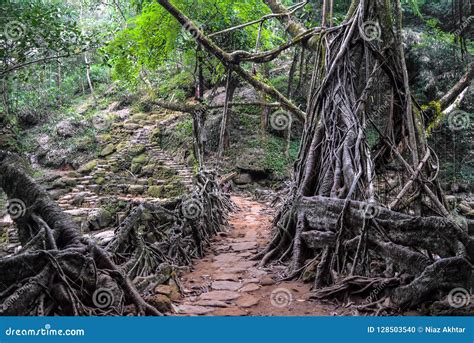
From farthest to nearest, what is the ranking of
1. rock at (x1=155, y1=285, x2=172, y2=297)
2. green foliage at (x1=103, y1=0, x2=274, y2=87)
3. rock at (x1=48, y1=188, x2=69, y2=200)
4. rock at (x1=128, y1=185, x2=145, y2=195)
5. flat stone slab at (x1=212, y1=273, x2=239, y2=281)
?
1. rock at (x1=128, y1=185, x2=145, y2=195)
2. rock at (x1=48, y1=188, x2=69, y2=200)
3. green foliage at (x1=103, y1=0, x2=274, y2=87)
4. flat stone slab at (x1=212, y1=273, x2=239, y2=281)
5. rock at (x1=155, y1=285, x2=172, y2=297)

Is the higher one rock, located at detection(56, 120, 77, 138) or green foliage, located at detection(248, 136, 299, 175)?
rock, located at detection(56, 120, 77, 138)

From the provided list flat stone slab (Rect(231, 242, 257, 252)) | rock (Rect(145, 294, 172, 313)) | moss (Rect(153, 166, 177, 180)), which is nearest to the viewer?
rock (Rect(145, 294, 172, 313))

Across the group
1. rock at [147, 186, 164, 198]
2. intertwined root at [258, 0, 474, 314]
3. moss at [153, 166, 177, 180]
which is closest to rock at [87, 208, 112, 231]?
rock at [147, 186, 164, 198]

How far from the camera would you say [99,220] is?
35.1ft

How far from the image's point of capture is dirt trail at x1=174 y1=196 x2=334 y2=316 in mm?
3286

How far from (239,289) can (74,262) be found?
165cm

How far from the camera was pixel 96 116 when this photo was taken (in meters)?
20.3

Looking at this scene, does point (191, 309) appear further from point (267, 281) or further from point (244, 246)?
point (244, 246)

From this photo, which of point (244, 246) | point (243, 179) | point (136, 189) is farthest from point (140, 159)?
point (244, 246)

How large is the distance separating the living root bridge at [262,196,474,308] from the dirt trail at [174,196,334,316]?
25cm

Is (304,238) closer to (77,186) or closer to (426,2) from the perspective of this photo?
(77,186)

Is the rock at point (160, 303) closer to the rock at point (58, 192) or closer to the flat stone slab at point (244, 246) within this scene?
the flat stone slab at point (244, 246)

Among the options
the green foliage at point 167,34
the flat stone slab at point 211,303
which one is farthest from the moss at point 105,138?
the flat stone slab at point 211,303

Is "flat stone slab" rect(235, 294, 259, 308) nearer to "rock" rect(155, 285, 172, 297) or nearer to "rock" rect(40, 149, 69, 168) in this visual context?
"rock" rect(155, 285, 172, 297)
